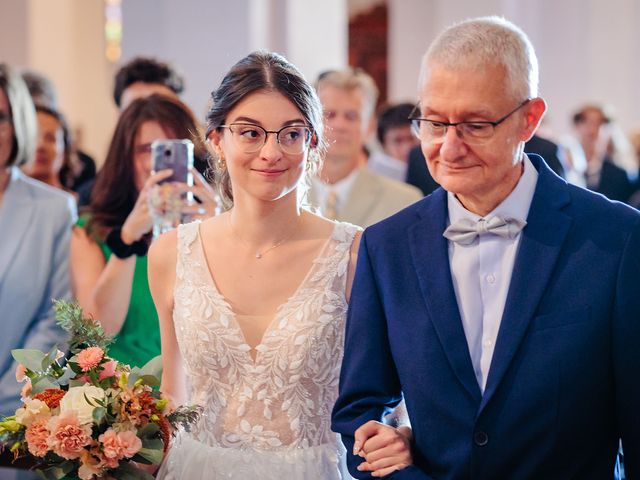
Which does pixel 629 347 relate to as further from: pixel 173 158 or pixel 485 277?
pixel 173 158

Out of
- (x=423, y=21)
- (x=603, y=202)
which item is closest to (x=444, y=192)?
(x=603, y=202)

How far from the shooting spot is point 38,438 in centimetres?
264

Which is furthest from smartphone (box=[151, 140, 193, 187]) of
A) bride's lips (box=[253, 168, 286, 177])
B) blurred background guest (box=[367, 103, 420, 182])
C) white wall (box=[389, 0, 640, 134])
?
white wall (box=[389, 0, 640, 134])

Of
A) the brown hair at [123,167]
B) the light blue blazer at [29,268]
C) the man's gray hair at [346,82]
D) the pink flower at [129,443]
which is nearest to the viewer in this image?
the pink flower at [129,443]

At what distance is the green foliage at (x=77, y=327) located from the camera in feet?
9.12

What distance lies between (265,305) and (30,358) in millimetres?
743

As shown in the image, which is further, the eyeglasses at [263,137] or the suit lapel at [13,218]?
the suit lapel at [13,218]

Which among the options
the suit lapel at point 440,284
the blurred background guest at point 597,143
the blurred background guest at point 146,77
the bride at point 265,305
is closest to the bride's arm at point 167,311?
the bride at point 265,305

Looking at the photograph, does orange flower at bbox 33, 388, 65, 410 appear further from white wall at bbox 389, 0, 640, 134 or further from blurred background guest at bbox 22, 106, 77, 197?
white wall at bbox 389, 0, 640, 134

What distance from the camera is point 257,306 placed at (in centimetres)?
328

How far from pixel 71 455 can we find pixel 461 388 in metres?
0.93

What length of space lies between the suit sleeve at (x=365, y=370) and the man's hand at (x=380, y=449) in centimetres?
4

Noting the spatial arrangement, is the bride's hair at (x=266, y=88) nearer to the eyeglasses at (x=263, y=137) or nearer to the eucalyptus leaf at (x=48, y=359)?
the eyeglasses at (x=263, y=137)

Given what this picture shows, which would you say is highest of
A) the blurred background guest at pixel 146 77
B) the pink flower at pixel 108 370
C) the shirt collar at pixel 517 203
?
the blurred background guest at pixel 146 77
